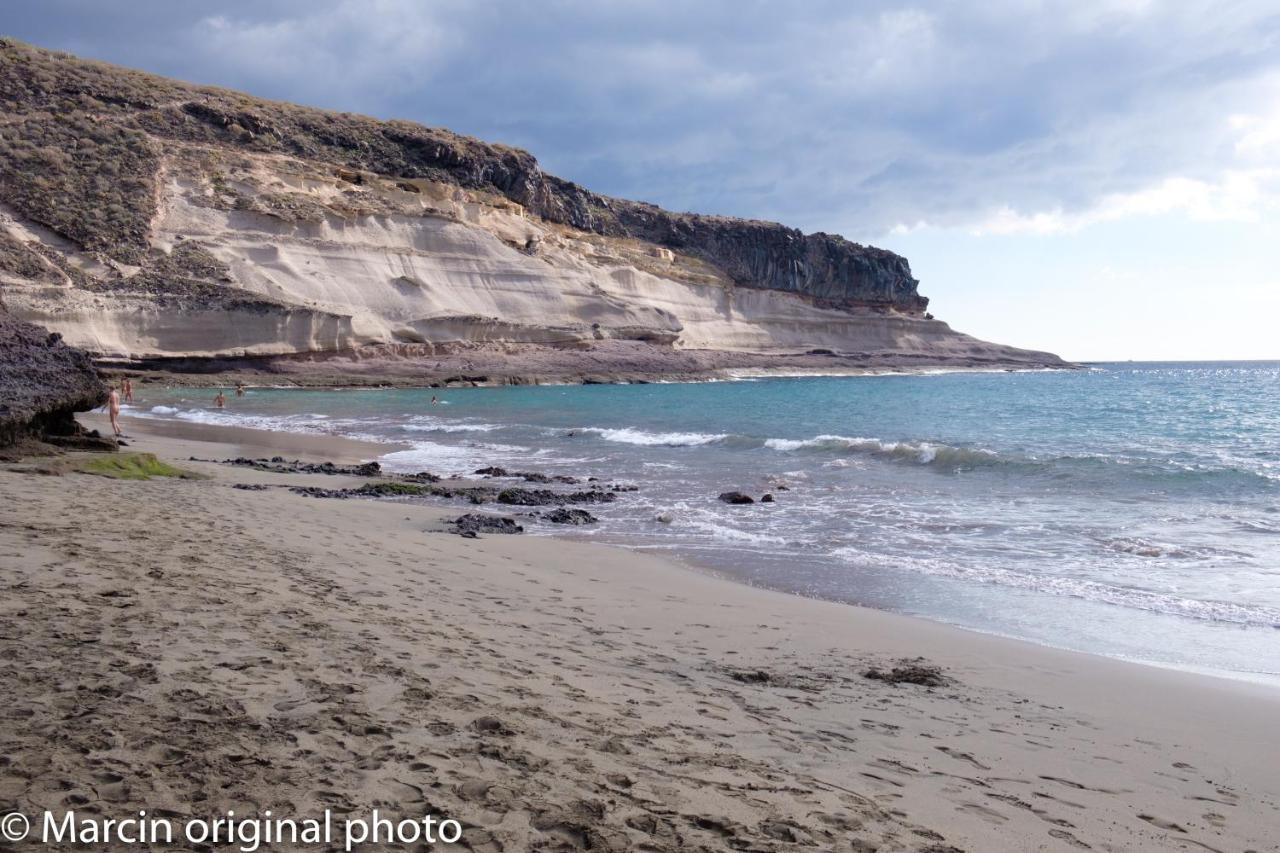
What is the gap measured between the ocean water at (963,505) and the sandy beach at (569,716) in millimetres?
1448

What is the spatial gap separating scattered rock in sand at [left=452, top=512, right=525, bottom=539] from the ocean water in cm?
55

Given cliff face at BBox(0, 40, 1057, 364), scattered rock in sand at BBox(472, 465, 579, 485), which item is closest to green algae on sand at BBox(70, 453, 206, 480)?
scattered rock in sand at BBox(472, 465, 579, 485)

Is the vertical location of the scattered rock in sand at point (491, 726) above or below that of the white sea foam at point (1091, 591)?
above

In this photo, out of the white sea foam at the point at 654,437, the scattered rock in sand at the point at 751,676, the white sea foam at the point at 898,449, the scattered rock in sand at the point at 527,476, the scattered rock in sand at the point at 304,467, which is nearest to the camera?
the scattered rock in sand at the point at 751,676

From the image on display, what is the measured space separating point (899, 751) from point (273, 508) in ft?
27.2

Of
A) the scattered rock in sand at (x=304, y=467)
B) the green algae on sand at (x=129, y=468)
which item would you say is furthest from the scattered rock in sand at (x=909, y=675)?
the scattered rock in sand at (x=304, y=467)

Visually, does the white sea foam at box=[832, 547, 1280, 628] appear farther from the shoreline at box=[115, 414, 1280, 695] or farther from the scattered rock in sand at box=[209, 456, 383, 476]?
the scattered rock in sand at box=[209, 456, 383, 476]

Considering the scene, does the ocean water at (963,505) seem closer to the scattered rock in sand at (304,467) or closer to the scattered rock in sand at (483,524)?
the scattered rock in sand at (483,524)

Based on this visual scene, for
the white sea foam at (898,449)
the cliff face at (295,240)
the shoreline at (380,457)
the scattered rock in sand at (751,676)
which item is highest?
the cliff face at (295,240)

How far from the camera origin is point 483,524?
1047cm

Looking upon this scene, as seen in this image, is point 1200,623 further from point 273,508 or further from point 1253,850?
point 273,508

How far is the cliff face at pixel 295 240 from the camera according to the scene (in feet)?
155

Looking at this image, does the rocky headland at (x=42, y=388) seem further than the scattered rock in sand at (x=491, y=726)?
Yes
